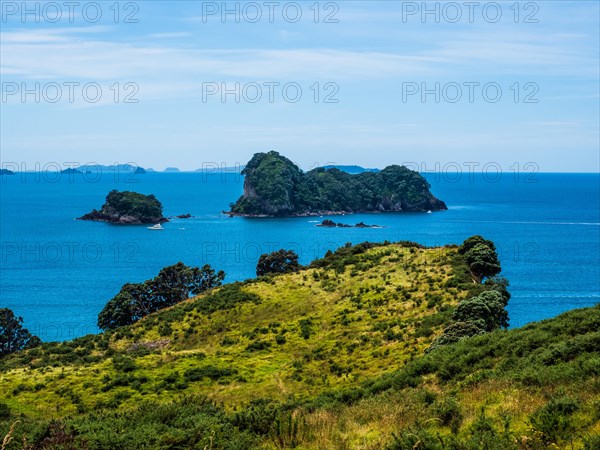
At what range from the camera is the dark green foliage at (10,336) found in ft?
236

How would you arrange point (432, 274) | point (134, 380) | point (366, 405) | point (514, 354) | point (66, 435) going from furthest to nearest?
point (432, 274) → point (134, 380) → point (514, 354) → point (366, 405) → point (66, 435)

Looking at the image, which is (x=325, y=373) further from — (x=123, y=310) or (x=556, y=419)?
(x=123, y=310)

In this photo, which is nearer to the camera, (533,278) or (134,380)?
(134,380)

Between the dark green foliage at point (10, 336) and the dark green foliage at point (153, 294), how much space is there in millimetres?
8999

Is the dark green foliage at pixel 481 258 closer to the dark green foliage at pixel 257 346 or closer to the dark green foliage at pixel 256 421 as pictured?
the dark green foliage at pixel 257 346

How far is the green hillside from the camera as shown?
16891mm

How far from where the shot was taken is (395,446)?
1537cm

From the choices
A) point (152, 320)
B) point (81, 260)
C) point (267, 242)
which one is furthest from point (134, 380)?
point (267, 242)

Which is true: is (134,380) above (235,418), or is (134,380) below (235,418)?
below

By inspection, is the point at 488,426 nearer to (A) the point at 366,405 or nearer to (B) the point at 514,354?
(A) the point at 366,405

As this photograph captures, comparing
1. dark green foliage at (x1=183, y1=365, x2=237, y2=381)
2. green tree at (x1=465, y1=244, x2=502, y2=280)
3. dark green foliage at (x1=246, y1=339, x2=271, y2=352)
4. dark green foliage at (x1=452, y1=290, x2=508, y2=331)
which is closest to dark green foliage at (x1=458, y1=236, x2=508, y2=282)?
green tree at (x1=465, y1=244, x2=502, y2=280)

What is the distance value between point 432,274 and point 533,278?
86314 millimetres

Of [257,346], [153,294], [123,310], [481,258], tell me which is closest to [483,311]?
[481,258]

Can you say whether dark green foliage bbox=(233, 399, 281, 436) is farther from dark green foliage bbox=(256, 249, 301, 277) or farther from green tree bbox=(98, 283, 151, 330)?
dark green foliage bbox=(256, 249, 301, 277)
